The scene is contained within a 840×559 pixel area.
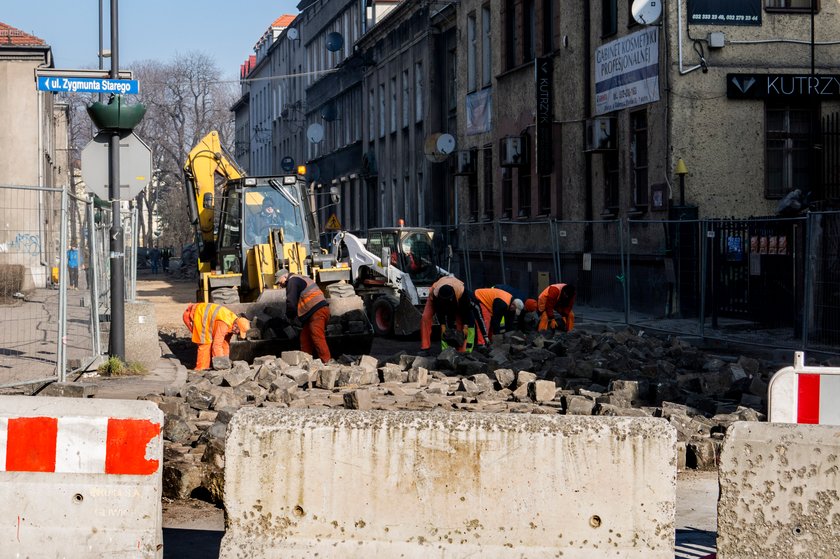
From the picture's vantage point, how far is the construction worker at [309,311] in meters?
16.4

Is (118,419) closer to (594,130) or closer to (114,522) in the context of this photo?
(114,522)

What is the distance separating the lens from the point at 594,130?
79.8ft

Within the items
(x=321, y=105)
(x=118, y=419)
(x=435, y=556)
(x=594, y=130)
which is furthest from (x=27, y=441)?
(x=321, y=105)

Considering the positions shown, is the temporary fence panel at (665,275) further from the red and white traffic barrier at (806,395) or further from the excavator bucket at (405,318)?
the red and white traffic barrier at (806,395)

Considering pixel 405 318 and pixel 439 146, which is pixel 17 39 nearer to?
pixel 439 146

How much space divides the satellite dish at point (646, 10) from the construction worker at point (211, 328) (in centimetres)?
938

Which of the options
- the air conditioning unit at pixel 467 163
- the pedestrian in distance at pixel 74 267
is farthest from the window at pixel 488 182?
the pedestrian in distance at pixel 74 267

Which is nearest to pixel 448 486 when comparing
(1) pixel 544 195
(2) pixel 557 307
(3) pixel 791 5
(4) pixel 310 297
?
(4) pixel 310 297

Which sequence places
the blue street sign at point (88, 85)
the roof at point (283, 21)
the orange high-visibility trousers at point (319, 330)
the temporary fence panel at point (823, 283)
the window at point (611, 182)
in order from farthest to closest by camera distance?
the roof at point (283, 21), the window at point (611, 182), the orange high-visibility trousers at point (319, 330), the temporary fence panel at point (823, 283), the blue street sign at point (88, 85)

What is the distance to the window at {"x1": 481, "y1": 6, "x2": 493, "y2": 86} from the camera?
106 ft

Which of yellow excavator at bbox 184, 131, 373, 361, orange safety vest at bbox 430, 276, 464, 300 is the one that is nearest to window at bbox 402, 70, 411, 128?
yellow excavator at bbox 184, 131, 373, 361

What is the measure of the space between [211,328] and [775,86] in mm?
11081

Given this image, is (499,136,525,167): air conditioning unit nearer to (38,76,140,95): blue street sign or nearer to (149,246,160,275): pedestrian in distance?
(38,76,140,95): blue street sign

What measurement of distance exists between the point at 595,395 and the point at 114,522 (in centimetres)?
713
